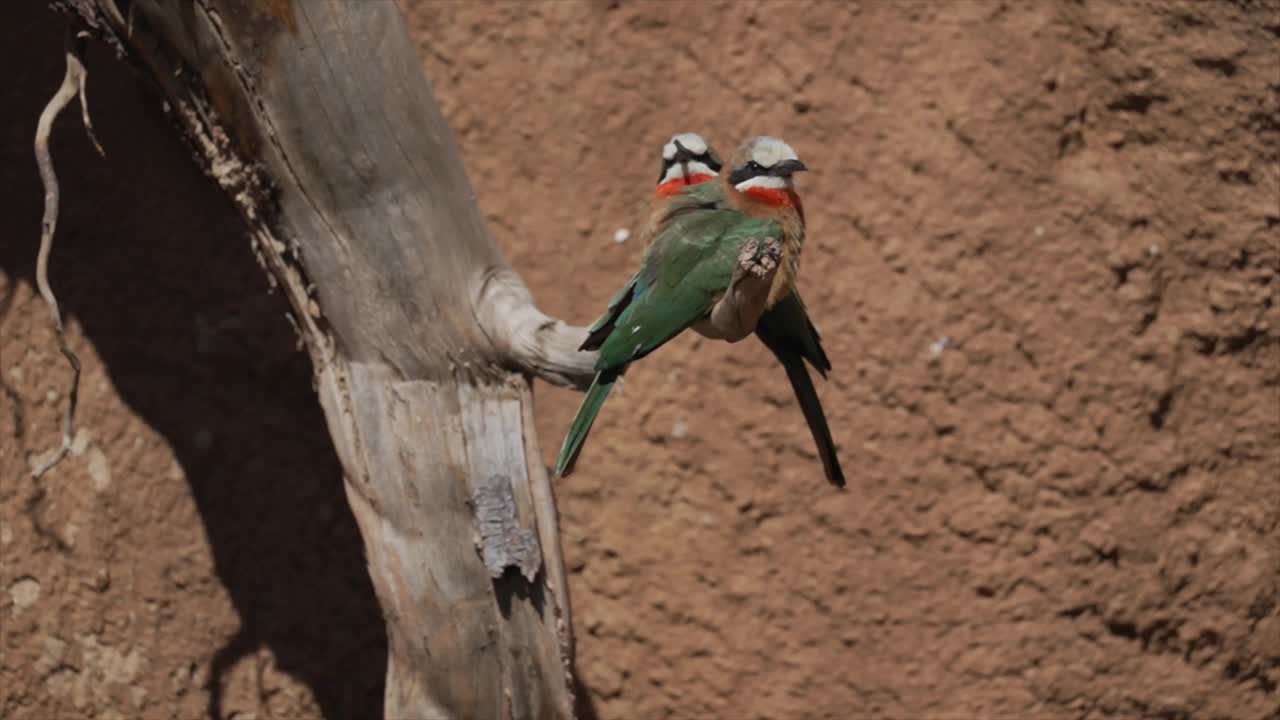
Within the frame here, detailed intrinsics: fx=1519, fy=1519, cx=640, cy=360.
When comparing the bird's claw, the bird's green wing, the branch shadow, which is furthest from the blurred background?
the bird's claw

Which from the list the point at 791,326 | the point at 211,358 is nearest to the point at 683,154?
the point at 791,326

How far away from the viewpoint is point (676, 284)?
7.32 ft

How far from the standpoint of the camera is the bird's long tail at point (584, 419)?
2162mm

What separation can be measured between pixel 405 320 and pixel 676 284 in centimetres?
49

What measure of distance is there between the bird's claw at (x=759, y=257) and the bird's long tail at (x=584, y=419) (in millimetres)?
281

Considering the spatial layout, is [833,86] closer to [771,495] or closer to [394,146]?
[771,495]

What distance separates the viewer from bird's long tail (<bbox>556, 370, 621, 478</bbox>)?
2162mm

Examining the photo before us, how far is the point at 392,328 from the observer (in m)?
2.46

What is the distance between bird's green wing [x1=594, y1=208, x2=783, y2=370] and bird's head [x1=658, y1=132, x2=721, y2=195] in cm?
32

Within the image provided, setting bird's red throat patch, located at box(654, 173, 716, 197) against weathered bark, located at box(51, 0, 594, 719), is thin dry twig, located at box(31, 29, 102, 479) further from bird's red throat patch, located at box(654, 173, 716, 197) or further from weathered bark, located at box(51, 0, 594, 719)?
bird's red throat patch, located at box(654, 173, 716, 197)

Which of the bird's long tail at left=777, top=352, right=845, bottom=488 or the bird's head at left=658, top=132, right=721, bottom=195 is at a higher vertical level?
the bird's head at left=658, top=132, right=721, bottom=195

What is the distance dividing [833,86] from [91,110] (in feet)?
5.05

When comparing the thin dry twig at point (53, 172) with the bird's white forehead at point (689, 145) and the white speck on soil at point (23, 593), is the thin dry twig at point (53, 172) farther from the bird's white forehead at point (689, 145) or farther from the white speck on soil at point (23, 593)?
the bird's white forehead at point (689, 145)

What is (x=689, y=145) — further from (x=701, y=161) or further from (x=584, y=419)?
(x=584, y=419)
